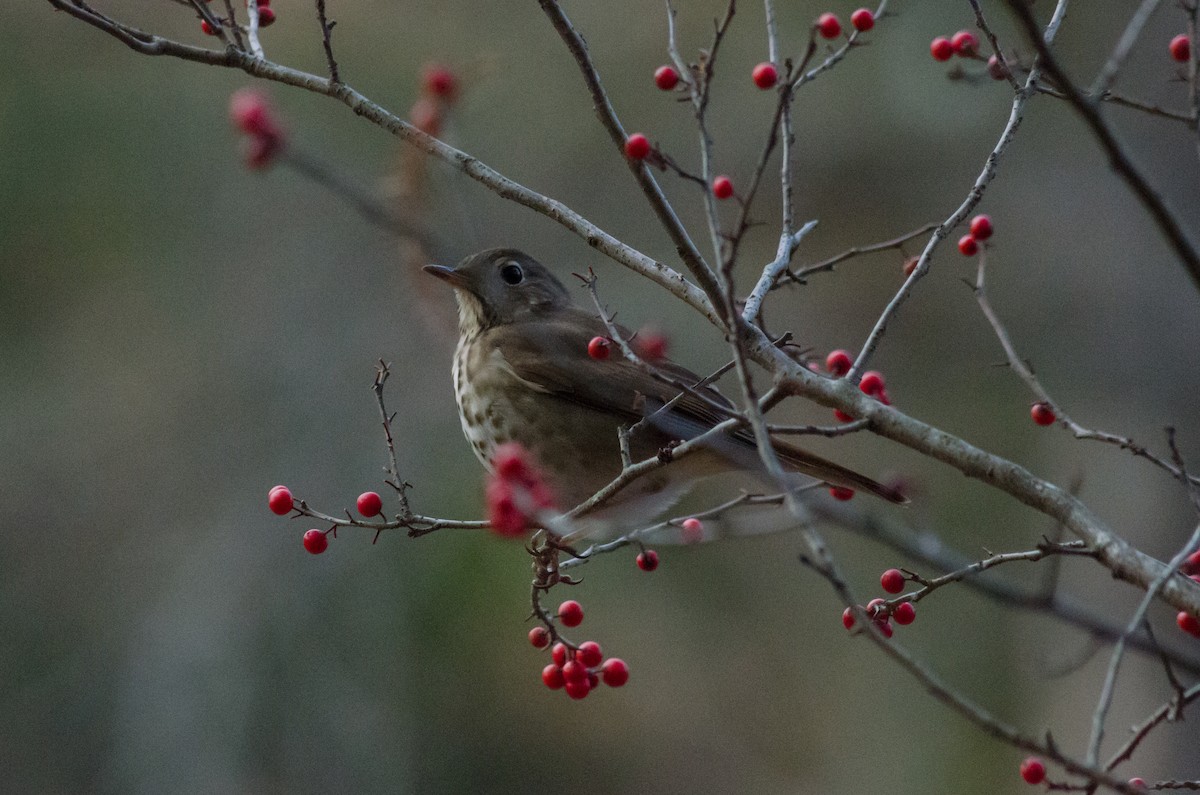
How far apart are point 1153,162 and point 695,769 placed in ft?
13.2

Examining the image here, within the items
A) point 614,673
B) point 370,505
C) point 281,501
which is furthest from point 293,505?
point 614,673

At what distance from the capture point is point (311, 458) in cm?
592

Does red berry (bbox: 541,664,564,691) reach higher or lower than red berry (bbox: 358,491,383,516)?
lower

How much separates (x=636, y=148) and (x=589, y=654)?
0.99 metres

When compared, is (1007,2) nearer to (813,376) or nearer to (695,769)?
(813,376)

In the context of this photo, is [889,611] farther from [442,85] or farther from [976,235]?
[442,85]

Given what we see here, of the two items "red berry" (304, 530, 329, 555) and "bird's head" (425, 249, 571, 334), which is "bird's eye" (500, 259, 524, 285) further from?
"red berry" (304, 530, 329, 555)

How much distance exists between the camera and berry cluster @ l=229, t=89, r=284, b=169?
217cm

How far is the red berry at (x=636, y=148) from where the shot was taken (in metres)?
2.06

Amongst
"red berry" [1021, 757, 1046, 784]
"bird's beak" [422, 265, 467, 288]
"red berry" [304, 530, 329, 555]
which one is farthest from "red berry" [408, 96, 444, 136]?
"red berry" [1021, 757, 1046, 784]

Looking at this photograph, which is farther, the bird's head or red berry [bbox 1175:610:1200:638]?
the bird's head

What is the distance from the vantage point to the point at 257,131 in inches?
88.1

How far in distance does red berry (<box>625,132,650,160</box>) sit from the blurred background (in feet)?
9.55

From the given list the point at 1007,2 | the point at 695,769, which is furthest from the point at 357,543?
the point at 1007,2
